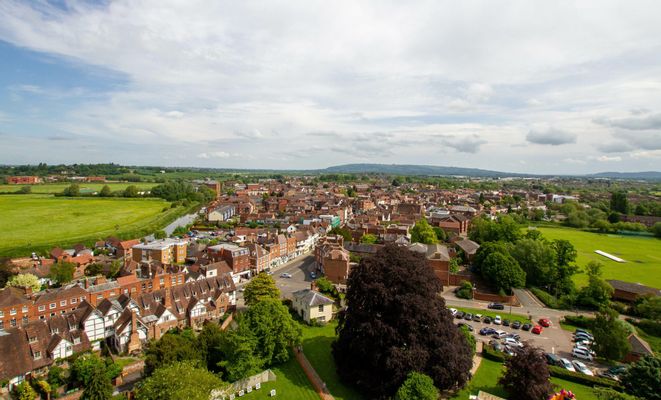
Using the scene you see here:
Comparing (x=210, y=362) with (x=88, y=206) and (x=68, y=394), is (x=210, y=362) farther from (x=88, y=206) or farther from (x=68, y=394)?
(x=88, y=206)

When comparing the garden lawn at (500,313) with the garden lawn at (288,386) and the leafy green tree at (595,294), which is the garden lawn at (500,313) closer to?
the leafy green tree at (595,294)

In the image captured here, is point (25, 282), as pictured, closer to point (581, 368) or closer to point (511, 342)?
point (511, 342)

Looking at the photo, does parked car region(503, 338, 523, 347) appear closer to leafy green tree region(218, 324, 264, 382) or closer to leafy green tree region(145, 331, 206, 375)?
leafy green tree region(218, 324, 264, 382)

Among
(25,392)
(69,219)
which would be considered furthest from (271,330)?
(69,219)

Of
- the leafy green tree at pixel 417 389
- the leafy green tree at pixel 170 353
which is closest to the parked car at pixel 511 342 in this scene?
the leafy green tree at pixel 417 389

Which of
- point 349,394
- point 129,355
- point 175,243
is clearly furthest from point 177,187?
point 349,394

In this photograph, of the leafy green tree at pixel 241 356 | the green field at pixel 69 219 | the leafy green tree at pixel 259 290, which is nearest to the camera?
the leafy green tree at pixel 241 356
